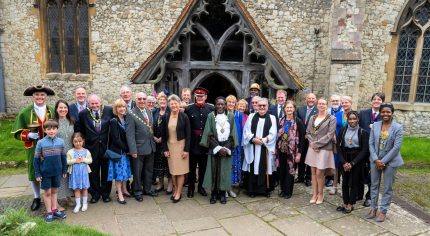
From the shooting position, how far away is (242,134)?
5668 mm

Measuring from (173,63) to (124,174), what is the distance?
9.14 ft

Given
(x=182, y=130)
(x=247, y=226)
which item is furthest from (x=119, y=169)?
(x=247, y=226)

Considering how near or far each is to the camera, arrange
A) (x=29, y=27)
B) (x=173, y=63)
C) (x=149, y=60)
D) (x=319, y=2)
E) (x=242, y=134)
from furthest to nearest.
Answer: (x=29, y=27) → (x=319, y=2) → (x=173, y=63) → (x=149, y=60) → (x=242, y=134)

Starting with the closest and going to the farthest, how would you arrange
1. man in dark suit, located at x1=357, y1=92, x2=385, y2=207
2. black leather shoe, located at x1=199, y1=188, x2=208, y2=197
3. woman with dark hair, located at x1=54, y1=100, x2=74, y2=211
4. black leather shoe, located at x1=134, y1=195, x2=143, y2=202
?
1. woman with dark hair, located at x1=54, y1=100, x2=74, y2=211
2. black leather shoe, located at x1=134, y1=195, x2=143, y2=202
3. man in dark suit, located at x1=357, y1=92, x2=385, y2=207
4. black leather shoe, located at x1=199, y1=188, x2=208, y2=197

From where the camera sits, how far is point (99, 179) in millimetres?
5367

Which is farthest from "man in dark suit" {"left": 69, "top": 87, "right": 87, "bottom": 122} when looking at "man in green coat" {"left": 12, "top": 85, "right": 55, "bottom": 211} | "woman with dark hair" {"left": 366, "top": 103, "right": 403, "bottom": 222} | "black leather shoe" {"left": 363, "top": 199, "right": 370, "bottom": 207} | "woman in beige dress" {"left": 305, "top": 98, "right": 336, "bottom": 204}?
"black leather shoe" {"left": 363, "top": 199, "right": 370, "bottom": 207}

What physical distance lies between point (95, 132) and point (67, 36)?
8.87 metres

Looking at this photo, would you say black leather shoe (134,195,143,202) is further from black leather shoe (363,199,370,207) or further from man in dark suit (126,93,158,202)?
black leather shoe (363,199,370,207)

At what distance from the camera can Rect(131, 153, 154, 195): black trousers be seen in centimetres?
539

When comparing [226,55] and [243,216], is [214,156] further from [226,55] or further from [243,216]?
[226,55]

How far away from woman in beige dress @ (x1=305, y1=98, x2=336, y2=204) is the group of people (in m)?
0.02

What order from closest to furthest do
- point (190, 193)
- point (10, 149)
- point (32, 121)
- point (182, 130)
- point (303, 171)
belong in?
1. point (32, 121)
2. point (182, 130)
3. point (190, 193)
4. point (303, 171)
5. point (10, 149)

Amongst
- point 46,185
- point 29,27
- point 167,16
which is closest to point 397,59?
point 167,16

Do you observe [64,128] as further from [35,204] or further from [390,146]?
[390,146]
